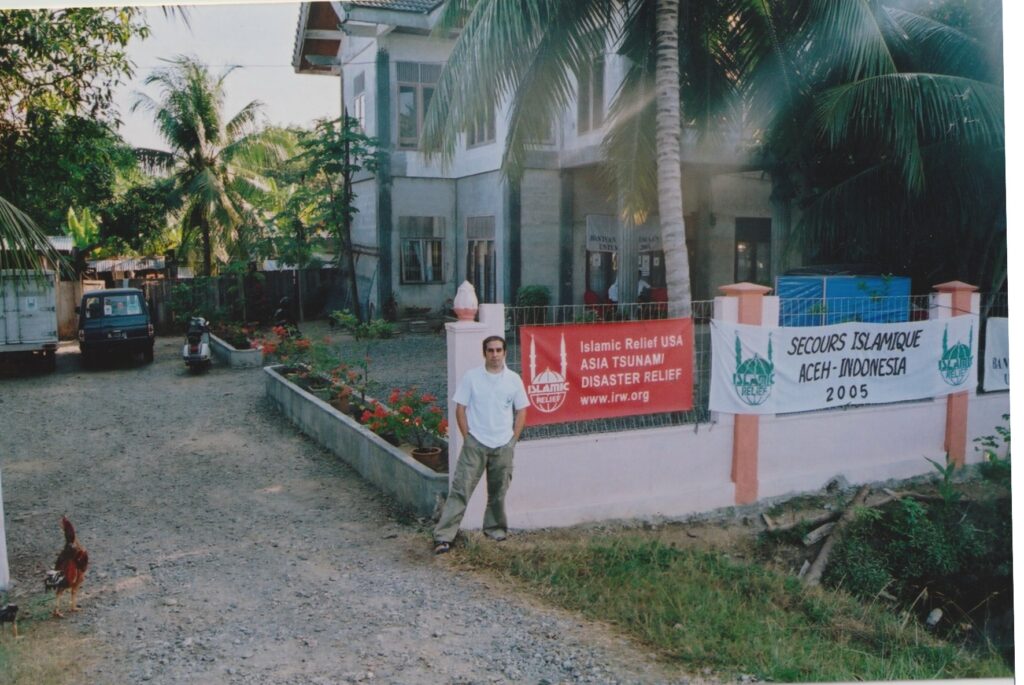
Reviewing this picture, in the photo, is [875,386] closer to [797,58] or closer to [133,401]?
[797,58]

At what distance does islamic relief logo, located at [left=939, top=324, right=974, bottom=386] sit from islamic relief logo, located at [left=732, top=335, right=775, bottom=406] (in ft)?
6.39

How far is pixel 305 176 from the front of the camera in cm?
901

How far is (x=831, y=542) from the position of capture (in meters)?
6.55

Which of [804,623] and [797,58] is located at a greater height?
[797,58]

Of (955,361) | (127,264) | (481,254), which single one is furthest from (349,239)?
(955,361)

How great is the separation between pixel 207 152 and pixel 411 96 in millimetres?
2524

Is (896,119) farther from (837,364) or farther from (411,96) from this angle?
(411,96)

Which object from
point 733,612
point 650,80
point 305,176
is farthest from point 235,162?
point 733,612

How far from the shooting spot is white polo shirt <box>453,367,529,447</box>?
5.59m

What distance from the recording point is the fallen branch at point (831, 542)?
6270 millimetres

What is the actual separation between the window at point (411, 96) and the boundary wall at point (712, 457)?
4.24 m

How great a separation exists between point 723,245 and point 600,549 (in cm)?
734

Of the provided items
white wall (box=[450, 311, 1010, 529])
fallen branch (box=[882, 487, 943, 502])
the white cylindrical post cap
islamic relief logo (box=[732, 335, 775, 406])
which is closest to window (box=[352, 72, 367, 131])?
the white cylindrical post cap

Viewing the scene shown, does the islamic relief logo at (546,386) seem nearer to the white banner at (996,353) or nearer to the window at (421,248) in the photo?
the window at (421,248)
